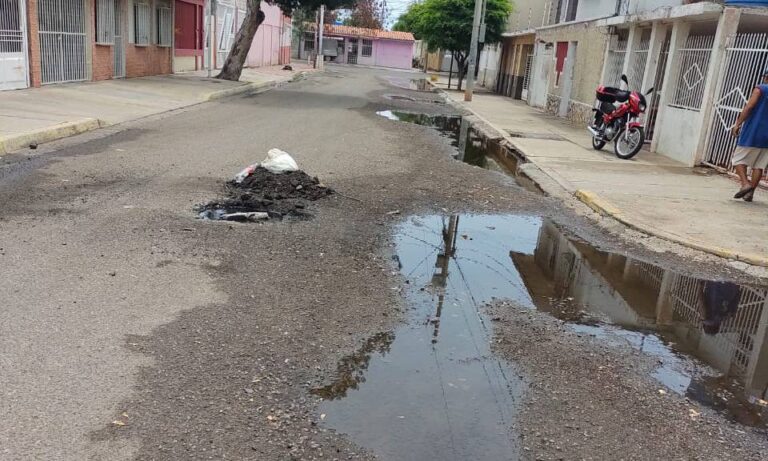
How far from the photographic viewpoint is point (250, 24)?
2458cm

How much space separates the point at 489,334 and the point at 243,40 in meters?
22.9

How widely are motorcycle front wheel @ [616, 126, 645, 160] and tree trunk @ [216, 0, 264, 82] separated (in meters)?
15.6

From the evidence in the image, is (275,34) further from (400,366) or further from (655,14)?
(400,366)

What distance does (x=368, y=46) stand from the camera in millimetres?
74750

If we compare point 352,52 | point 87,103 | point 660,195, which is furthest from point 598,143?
point 352,52

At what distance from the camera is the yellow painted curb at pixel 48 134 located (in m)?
9.51

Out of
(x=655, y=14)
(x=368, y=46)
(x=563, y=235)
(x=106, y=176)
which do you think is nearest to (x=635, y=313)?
(x=563, y=235)

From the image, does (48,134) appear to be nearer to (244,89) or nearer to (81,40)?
(81,40)

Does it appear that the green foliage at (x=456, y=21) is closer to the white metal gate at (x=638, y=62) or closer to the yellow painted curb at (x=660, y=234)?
the white metal gate at (x=638, y=62)

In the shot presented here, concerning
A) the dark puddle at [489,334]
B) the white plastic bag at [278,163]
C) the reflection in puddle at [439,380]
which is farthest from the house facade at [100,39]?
the reflection in puddle at [439,380]

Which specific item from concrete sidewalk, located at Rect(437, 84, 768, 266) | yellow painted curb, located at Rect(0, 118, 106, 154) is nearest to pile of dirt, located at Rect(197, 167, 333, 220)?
concrete sidewalk, located at Rect(437, 84, 768, 266)

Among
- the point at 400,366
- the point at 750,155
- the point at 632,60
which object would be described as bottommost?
the point at 400,366

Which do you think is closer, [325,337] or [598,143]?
[325,337]

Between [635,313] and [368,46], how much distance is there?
72927 mm
